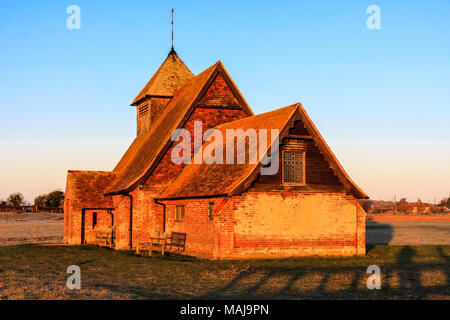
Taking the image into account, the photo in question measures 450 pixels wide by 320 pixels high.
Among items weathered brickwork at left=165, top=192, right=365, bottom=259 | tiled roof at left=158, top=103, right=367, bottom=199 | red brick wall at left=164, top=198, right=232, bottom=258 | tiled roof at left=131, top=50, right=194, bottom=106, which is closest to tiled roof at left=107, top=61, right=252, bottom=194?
tiled roof at left=131, top=50, right=194, bottom=106

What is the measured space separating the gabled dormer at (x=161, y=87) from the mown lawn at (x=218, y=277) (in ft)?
50.3

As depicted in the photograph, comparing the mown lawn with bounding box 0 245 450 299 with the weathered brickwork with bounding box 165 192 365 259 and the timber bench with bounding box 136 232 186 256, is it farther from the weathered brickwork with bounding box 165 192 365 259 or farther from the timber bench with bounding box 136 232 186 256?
the timber bench with bounding box 136 232 186 256

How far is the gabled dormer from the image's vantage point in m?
40.4

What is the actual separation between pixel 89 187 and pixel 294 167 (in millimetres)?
16790

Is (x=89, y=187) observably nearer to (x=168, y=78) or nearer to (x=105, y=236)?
(x=105, y=236)

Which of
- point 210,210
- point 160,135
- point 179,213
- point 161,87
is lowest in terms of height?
point 179,213

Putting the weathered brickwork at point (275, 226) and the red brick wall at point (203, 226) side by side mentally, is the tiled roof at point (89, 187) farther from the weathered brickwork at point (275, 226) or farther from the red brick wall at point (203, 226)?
the weathered brickwork at point (275, 226)

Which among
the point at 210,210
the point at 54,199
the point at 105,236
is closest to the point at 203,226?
the point at 210,210

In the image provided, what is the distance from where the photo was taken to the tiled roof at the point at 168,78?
133ft

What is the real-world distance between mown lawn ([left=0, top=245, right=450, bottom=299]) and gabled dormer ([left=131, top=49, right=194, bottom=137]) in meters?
15.3

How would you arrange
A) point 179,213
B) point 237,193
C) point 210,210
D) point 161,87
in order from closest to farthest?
1. point 237,193
2. point 210,210
3. point 179,213
4. point 161,87

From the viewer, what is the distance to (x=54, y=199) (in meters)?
127

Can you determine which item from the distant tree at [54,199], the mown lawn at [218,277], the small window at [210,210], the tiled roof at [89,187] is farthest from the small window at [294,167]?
the distant tree at [54,199]

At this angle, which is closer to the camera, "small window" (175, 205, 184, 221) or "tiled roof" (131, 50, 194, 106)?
"small window" (175, 205, 184, 221)
